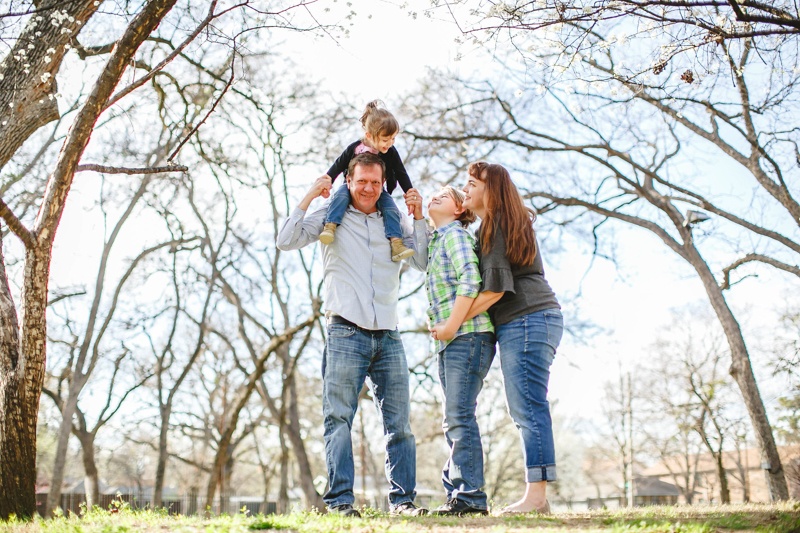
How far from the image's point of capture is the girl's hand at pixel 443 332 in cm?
389

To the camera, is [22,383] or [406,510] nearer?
[406,510]

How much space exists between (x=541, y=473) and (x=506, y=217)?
150 cm

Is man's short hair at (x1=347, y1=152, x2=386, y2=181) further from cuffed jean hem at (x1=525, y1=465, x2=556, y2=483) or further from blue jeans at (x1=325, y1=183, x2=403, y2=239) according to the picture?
cuffed jean hem at (x1=525, y1=465, x2=556, y2=483)

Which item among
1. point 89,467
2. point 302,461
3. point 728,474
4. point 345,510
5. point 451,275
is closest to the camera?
point 345,510

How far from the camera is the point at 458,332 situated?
399 centimetres

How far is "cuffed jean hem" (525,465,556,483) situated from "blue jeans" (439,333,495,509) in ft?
1.01

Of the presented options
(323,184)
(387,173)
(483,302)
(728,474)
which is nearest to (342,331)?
(483,302)

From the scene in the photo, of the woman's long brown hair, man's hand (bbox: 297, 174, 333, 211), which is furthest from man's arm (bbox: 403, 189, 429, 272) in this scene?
man's hand (bbox: 297, 174, 333, 211)

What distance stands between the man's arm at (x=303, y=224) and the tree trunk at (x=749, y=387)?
8268mm

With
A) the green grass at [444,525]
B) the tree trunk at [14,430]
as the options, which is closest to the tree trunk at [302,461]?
the tree trunk at [14,430]

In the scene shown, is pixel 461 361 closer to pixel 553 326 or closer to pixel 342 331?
pixel 553 326

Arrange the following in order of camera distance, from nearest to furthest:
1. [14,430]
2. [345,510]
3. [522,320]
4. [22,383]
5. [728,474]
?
1. [345,510]
2. [522,320]
3. [14,430]
4. [22,383]
5. [728,474]

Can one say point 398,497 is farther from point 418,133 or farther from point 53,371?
point 53,371

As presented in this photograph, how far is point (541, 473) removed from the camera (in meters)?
3.73
